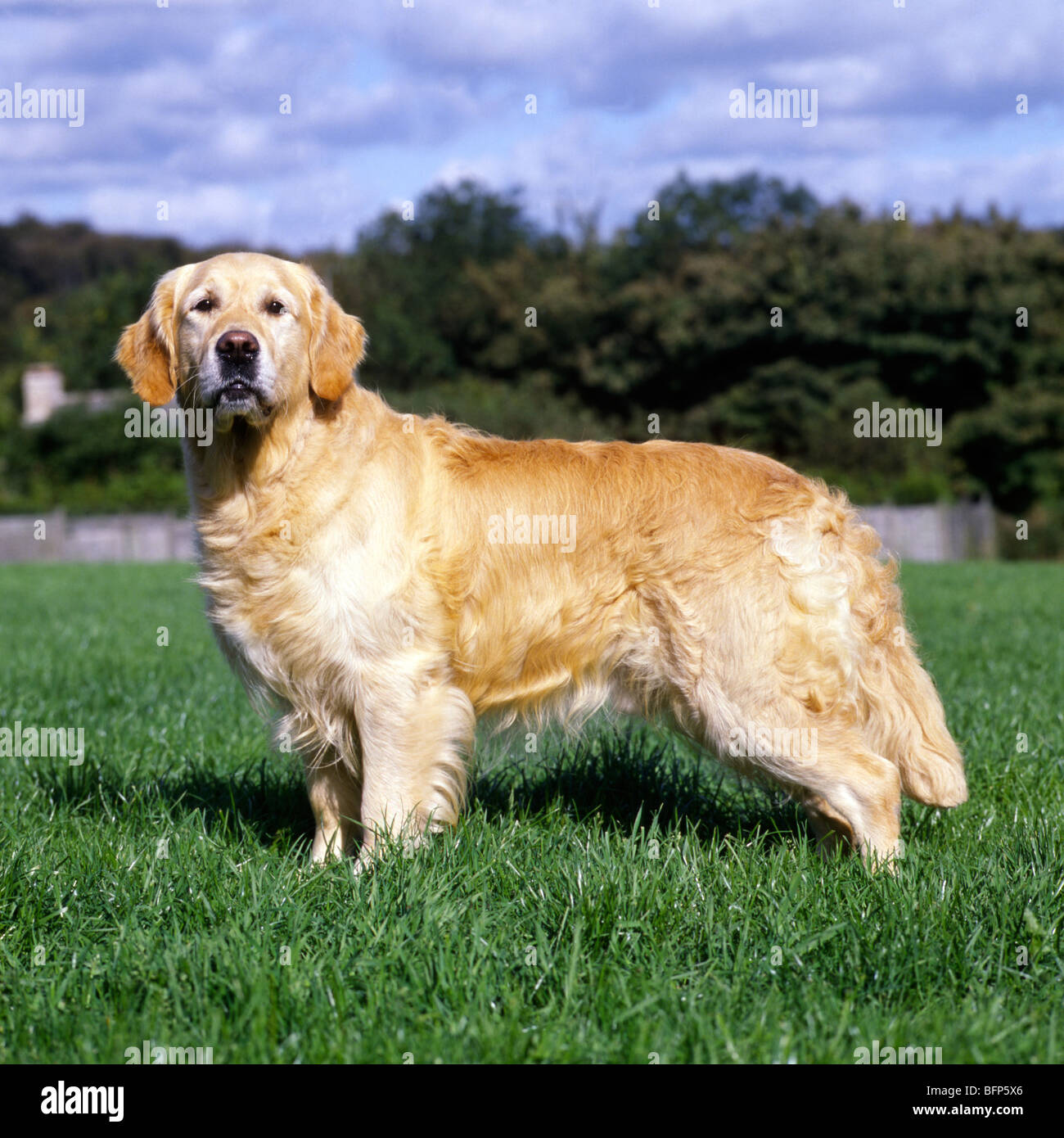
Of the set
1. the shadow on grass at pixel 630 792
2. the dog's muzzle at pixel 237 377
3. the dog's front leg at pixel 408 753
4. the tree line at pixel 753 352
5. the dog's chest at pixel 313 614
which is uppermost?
the tree line at pixel 753 352

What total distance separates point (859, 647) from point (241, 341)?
243 cm

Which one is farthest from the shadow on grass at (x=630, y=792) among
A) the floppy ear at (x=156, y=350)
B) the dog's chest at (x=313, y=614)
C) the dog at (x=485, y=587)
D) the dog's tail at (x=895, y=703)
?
the floppy ear at (x=156, y=350)

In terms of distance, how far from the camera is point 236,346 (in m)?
3.84

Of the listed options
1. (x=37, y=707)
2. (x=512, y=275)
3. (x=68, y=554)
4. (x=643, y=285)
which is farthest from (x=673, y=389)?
(x=37, y=707)

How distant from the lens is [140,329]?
4.23 metres

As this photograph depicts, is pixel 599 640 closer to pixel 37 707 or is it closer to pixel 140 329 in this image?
pixel 140 329

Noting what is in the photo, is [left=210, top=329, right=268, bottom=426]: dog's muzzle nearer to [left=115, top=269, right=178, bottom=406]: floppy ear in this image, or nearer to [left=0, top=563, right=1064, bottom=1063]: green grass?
[left=115, top=269, right=178, bottom=406]: floppy ear

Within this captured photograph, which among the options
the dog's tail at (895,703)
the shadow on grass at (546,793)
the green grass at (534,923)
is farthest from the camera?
the shadow on grass at (546,793)

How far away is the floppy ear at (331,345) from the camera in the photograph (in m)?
4.07

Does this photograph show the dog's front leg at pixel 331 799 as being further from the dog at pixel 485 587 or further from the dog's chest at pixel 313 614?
the dog's chest at pixel 313 614

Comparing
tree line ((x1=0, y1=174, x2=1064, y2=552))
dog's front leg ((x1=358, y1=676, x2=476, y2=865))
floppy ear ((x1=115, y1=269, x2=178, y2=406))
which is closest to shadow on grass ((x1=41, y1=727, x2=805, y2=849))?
dog's front leg ((x1=358, y1=676, x2=476, y2=865))

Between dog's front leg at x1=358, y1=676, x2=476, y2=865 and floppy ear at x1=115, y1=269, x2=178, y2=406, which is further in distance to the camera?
floppy ear at x1=115, y1=269, x2=178, y2=406

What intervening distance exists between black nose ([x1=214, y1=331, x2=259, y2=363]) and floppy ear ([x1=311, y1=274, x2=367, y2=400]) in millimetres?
293

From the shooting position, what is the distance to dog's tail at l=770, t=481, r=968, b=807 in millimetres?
3867
